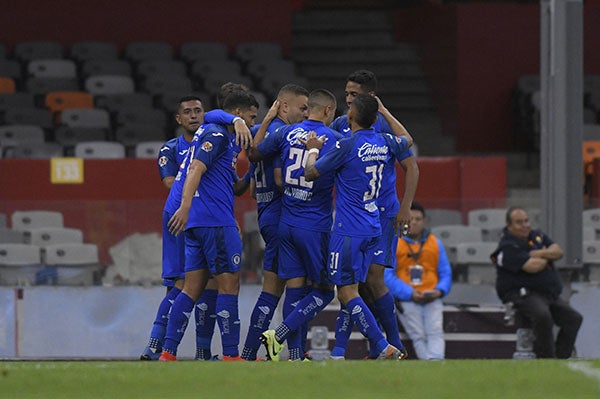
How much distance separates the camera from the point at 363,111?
1052cm

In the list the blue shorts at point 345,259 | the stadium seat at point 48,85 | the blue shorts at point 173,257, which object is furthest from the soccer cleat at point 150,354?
the stadium seat at point 48,85

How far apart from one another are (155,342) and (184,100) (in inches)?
71.9

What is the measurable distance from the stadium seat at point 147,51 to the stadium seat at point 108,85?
3.60 ft

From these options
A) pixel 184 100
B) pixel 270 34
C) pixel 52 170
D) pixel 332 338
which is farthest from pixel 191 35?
pixel 184 100

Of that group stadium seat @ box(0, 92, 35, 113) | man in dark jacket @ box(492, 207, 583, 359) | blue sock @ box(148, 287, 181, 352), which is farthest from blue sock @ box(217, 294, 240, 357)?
stadium seat @ box(0, 92, 35, 113)

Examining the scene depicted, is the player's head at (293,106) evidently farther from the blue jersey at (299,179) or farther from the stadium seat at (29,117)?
the stadium seat at (29,117)

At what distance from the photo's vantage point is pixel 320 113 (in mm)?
10719

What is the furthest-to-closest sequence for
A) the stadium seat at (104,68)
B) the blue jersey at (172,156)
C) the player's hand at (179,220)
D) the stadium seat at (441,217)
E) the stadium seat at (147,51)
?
the stadium seat at (147,51) → the stadium seat at (104,68) → the stadium seat at (441,217) → the blue jersey at (172,156) → the player's hand at (179,220)

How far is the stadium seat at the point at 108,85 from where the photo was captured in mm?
20312

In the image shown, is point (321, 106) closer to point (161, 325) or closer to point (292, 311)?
point (292, 311)

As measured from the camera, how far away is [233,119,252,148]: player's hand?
10352mm

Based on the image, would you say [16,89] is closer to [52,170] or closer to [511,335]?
[52,170]

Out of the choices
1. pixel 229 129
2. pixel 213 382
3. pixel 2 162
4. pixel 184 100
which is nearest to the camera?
pixel 213 382

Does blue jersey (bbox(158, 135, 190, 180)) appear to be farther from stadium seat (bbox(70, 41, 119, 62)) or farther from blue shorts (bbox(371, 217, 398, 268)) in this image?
stadium seat (bbox(70, 41, 119, 62))
